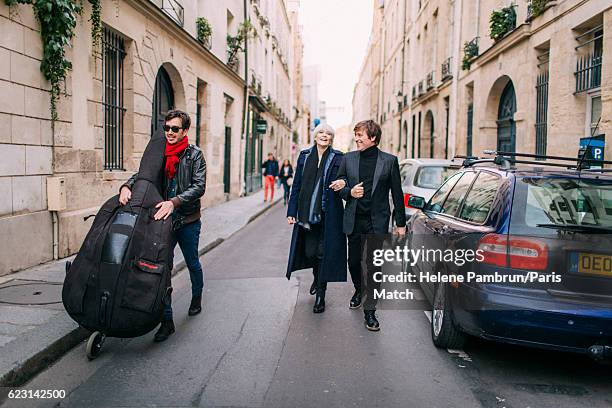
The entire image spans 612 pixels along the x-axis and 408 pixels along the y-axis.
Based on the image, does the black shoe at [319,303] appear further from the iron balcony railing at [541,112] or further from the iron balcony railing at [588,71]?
the iron balcony railing at [541,112]

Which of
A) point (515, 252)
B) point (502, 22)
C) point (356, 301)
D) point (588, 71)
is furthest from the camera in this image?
point (502, 22)

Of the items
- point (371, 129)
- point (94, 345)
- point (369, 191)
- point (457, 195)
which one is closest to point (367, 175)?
point (369, 191)

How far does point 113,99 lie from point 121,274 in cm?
663

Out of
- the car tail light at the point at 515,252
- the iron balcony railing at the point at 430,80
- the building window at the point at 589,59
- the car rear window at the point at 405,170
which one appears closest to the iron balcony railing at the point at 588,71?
the building window at the point at 589,59

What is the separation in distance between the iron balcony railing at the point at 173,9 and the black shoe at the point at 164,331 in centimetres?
849

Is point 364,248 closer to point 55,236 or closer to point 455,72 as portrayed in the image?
point 55,236

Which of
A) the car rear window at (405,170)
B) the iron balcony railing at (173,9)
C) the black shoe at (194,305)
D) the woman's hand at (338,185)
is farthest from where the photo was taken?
the iron balcony railing at (173,9)

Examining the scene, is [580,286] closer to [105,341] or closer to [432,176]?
[105,341]

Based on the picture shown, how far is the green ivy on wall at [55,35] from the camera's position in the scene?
6754 mm

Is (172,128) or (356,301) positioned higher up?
(172,128)

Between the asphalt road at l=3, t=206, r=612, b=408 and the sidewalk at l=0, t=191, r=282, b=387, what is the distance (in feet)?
0.37

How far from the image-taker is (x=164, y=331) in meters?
4.61

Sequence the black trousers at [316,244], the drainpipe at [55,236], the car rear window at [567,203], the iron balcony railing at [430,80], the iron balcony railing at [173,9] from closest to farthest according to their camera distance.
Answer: the car rear window at [567,203] < the black trousers at [316,244] < the drainpipe at [55,236] < the iron balcony railing at [173,9] < the iron balcony railing at [430,80]

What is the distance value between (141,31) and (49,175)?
4.35m
